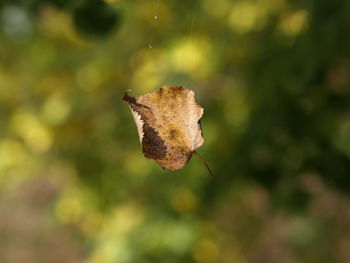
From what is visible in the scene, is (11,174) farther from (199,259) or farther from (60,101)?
(199,259)

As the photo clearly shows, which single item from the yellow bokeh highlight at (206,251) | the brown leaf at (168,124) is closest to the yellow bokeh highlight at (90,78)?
the yellow bokeh highlight at (206,251)

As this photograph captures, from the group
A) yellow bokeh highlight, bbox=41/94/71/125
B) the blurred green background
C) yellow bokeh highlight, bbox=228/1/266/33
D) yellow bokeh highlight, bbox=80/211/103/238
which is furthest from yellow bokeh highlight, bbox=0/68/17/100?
yellow bokeh highlight, bbox=228/1/266/33

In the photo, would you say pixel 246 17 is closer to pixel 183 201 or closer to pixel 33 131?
pixel 183 201

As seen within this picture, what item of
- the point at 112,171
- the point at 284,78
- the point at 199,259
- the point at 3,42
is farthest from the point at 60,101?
the point at 284,78

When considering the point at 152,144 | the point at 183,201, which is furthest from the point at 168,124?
the point at 183,201

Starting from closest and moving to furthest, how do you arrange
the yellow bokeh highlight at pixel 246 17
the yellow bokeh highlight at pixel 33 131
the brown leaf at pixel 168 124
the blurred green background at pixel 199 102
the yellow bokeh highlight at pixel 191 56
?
the brown leaf at pixel 168 124 < the blurred green background at pixel 199 102 < the yellow bokeh highlight at pixel 191 56 < the yellow bokeh highlight at pixel 246 17 < the yellow bokeh highlight at pixel 33 131

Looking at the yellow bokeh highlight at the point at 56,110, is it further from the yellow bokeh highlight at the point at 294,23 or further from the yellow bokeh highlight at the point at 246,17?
the yellow bokeh highlight at the point at 294,23

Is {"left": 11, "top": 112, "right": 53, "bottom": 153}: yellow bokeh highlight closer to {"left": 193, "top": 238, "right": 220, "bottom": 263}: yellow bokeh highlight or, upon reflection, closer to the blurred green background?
the blurred green background
